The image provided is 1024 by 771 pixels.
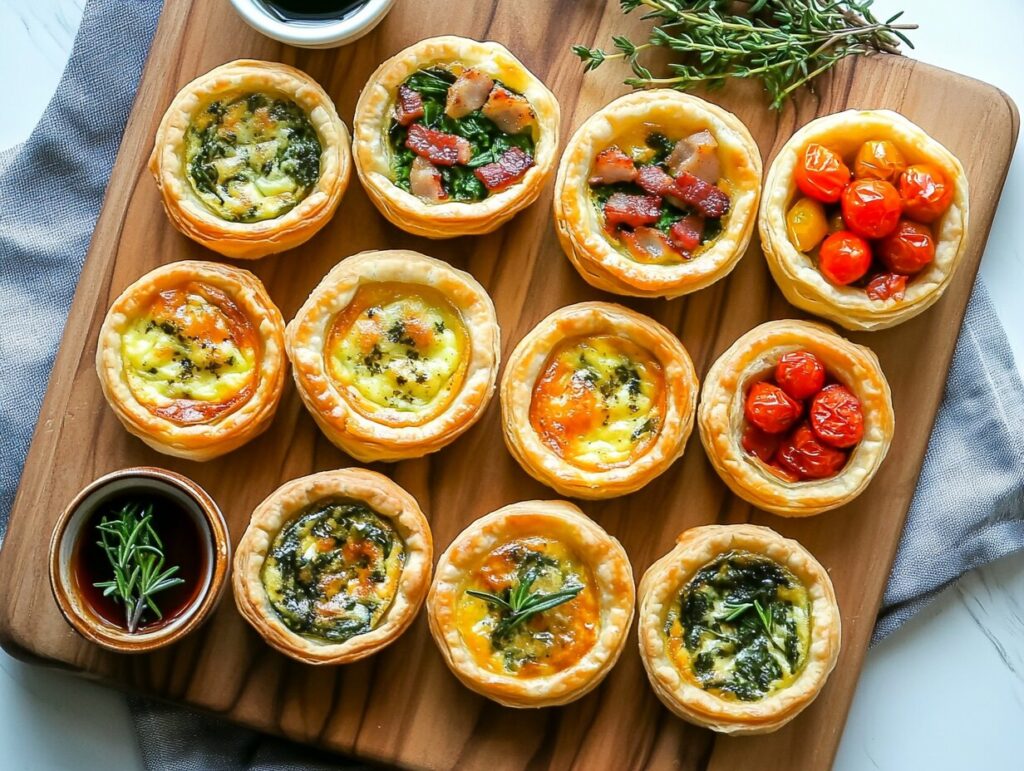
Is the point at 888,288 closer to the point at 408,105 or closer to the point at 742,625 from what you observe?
the point at 742,625

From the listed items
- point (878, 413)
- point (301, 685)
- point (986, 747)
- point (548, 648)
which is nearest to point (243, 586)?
point (301, 685)

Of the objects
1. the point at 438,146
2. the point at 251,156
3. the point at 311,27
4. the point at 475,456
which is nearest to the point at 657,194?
the point at 438,146

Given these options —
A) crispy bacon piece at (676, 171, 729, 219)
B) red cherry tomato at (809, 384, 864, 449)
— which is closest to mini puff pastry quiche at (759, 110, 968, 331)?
crispy bacon piece at (676, 171, 729, 219)

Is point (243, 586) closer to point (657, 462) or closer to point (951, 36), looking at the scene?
point (657, 462)

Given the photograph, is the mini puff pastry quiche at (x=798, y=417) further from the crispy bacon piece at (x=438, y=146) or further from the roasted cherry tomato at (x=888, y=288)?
the crispy bacon piece at (x=438, y=146)

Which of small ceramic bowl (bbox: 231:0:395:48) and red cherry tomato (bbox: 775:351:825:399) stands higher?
small ceramic bowl (bbox: 231:0:395:48)

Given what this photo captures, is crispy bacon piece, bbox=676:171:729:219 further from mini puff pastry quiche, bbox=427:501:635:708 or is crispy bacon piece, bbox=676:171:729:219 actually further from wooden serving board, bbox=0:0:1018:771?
mini puff pastry quiche, bbox=427:501:635:708

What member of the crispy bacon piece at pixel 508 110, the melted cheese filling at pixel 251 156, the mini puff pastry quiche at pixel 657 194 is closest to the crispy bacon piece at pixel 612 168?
the mini puff pastry quiche at pixel 657 194
